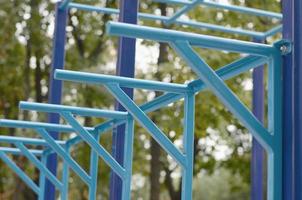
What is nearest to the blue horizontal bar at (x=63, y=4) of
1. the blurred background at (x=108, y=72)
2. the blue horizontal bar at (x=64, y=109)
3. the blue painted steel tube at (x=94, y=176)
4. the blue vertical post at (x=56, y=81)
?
the blue vertical post at (x=56, y=81)

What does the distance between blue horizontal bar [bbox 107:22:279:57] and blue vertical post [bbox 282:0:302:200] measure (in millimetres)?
79

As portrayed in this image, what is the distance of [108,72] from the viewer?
10.4 m

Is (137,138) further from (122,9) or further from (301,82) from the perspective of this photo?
(301,82)

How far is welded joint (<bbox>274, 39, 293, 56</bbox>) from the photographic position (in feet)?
6.72

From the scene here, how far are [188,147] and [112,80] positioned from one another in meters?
0.43

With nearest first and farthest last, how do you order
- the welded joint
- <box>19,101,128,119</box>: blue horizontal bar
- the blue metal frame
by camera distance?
the blue metal frame < the welded joint < <box>19,101,128,119</box>: blue horizontal bar

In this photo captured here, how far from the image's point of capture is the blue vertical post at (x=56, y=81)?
5.12m

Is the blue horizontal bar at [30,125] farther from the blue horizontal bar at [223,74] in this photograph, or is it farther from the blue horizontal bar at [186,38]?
the blue horizontal bar at [186,38]

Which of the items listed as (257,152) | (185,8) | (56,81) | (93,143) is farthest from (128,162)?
(185,8)

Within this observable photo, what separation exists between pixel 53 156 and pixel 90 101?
18.0 feet

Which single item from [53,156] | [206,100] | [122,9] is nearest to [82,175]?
[122,9]

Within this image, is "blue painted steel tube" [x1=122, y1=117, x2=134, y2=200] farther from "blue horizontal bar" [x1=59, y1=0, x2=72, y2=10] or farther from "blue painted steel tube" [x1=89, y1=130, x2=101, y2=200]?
"blue horizontal bar" [x1=59, y1=0, x2=72, y2=10]

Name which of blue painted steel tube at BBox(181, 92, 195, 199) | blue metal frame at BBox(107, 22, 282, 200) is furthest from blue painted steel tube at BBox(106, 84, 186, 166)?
blue metal frame at BBox(107, 22, 282, 200)

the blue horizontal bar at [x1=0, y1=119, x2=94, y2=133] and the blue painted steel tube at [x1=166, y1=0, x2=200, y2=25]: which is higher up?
the blue painted steel tube at [x1=166, y1=0, x2=200, y2=25]
